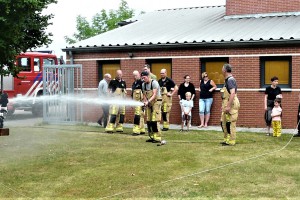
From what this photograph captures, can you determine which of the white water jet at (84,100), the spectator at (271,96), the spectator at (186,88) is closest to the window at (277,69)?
the spectator at (186,88)

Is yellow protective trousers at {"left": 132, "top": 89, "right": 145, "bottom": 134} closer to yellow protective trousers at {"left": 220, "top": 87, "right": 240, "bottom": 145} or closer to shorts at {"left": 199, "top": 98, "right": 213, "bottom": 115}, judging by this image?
yellow protective trousers at {"left": 220, "top": 87, "right": 240, "bottom": 145}

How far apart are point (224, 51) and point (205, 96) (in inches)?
70.2

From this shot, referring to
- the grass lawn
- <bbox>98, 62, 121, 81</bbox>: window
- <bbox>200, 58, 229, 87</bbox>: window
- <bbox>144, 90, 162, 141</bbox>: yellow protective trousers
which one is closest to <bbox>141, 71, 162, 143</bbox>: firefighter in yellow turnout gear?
<bbox>144, 90, 162, 141</bbox>: yellow protective trousers

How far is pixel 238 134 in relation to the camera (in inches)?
601

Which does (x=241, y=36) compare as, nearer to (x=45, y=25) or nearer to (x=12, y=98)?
(x=45, y=25)

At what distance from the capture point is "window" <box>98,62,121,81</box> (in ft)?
67.2

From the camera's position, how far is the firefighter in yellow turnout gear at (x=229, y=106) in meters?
12.3

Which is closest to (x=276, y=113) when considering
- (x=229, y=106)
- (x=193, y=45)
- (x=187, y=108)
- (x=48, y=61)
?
(x=229, y=106)

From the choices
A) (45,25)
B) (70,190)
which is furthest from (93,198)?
(45,25)

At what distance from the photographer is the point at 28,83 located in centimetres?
2405

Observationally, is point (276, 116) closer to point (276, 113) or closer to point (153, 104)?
point (276, 113)

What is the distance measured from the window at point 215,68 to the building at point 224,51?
4cm

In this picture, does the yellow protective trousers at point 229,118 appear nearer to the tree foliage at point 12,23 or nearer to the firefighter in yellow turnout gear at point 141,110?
the firefighter in yellow turnout gear at point 141,110

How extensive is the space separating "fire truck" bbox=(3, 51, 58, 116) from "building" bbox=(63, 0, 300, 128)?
12.7 ft
